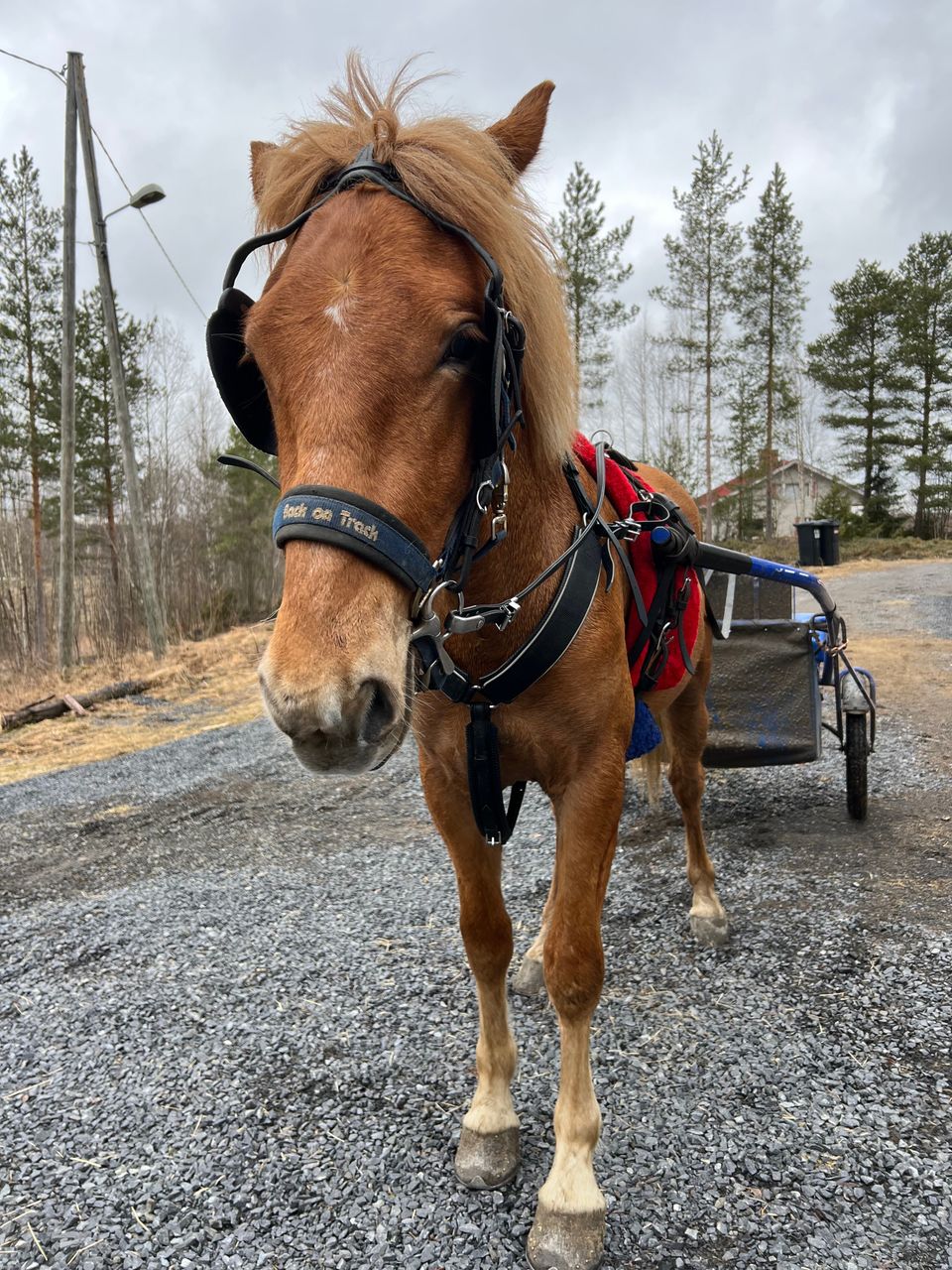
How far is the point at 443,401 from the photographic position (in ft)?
4.54

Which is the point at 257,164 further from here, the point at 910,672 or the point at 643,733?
the point at 910,672

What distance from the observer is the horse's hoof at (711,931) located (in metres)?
3.29

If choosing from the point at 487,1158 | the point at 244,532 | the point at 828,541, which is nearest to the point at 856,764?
the point at 828,541

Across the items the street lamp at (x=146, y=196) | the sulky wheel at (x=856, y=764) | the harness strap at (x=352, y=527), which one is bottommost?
the sulky wheel at (x=856, y=764)

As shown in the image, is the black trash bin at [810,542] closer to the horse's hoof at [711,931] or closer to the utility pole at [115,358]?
the horse's hoof at [711,931]

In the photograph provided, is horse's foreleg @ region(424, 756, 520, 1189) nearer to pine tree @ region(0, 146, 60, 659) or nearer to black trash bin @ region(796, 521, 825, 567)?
black trash bin @ region(796, 521, 825, 567)

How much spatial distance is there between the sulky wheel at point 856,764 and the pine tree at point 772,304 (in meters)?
27.1

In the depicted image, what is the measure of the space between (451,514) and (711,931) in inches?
106

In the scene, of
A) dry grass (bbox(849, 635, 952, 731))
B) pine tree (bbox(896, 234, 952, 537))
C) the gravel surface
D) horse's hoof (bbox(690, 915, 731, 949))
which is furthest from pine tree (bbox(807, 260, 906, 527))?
horse's hoof (bbox(690, 915, 731, 949))

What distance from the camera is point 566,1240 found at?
5.97ft

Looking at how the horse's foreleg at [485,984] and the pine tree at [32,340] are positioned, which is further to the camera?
the pine tree at [32,340]

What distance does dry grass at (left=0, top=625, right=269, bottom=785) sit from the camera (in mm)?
8185

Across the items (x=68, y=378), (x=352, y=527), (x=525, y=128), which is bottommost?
(x=352, y=527)

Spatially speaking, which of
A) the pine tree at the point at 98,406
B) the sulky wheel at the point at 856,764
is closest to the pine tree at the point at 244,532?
the pine tree at the point at 98,406
